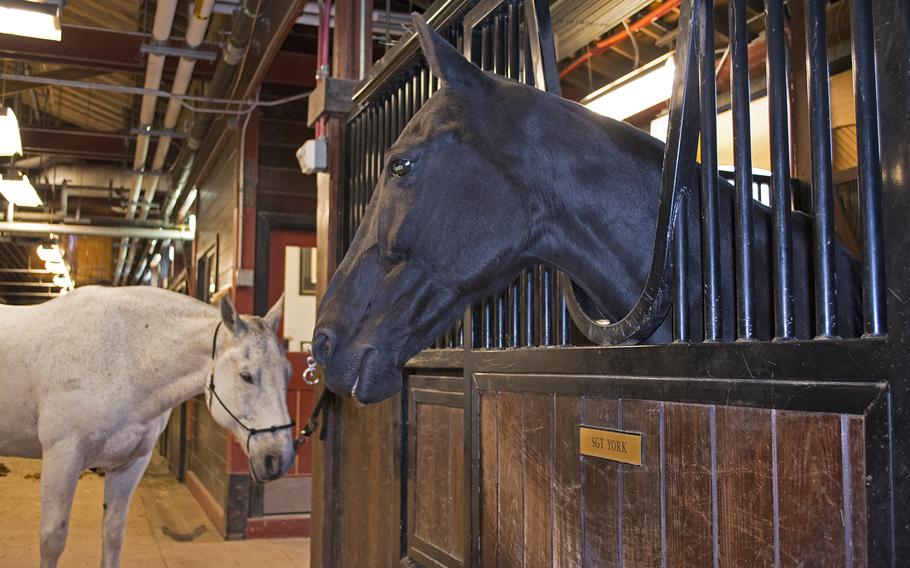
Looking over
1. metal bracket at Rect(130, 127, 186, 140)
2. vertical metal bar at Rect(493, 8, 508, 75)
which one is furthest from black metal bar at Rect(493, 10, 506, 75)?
metal bracket at Rect(130, 127, 186, 140)

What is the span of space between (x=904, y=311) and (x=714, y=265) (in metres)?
0.32

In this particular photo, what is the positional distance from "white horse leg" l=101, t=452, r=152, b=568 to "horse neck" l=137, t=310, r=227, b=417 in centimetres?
32

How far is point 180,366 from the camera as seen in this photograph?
372cm

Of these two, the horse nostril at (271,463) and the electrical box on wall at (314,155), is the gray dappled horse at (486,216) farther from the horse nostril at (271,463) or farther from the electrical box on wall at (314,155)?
the horse nostril at (271,463)

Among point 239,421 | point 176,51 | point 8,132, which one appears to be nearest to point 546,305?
point 239,421

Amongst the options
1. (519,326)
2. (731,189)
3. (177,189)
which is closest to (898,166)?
(731,189)

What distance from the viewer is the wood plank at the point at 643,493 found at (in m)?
1.13

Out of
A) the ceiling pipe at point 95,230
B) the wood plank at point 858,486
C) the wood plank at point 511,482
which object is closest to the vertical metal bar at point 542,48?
the wood plank at point 511,482

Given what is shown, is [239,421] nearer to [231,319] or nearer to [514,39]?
[231,319]

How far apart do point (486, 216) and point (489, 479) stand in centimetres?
76

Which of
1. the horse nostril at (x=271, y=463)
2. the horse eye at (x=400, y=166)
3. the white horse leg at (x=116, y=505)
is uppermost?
the horse eye at (x=400, y=166)

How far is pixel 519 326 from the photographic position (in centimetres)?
170

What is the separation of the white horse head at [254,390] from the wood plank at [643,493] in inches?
98.6

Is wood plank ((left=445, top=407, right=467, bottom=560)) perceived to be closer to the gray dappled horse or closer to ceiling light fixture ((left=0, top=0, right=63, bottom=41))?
the gray dappled horse
